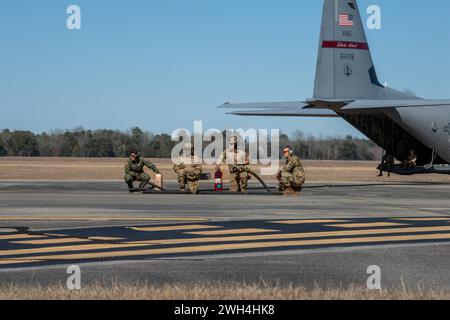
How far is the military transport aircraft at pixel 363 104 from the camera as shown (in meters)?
40.6

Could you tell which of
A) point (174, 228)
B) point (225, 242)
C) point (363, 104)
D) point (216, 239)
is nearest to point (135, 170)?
point (363, 104)

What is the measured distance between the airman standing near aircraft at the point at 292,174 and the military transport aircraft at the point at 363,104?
337 inches

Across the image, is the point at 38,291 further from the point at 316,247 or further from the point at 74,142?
the point at 74,142

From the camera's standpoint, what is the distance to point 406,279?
11664 mm

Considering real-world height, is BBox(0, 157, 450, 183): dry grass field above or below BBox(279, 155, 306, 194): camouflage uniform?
below

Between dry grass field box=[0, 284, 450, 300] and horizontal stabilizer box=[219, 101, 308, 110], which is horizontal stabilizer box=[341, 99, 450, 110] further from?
dry grass field box=[0, 284, 450, 300]

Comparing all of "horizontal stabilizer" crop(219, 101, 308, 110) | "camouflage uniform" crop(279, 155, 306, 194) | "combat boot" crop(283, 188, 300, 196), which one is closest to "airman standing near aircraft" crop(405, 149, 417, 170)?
"horizontal stabilizer" crop(219, 101, 308, 110)

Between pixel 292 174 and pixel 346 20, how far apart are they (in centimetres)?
1276

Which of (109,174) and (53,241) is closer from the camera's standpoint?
(53,241)

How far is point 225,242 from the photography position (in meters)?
15.6

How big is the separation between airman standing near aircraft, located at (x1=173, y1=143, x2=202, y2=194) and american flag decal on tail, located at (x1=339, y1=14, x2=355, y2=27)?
12.1 meters

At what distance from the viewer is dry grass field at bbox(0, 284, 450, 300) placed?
9.80m

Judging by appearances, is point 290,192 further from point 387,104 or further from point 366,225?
point 366,225
